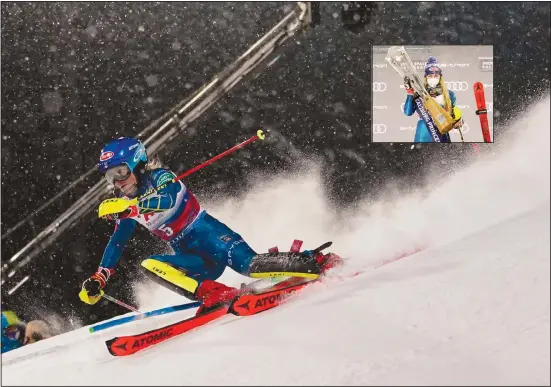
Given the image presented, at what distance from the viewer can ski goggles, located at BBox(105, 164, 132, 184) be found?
4.11 metres

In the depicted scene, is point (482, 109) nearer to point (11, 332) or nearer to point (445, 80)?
point (445, 80)

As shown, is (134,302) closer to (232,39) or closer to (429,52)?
(232,39)

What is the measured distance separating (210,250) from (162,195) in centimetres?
47

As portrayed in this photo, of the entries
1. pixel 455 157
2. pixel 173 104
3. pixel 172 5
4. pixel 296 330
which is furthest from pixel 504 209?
pixel 172 5

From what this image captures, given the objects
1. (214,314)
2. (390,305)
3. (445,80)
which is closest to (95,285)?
(214,314)

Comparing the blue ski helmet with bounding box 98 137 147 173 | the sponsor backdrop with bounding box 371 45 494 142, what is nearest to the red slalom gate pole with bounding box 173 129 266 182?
the blue ski helmet with bounding box 98 137 147 173

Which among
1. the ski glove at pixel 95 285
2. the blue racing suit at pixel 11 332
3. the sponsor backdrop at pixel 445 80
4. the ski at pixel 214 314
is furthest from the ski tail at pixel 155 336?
the sponsor backdrop at pixel 445 80

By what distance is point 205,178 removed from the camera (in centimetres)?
441

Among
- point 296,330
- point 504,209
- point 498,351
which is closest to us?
point 498,351

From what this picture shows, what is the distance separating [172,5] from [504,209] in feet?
8.33

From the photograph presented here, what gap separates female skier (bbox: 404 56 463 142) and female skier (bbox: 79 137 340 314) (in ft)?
3.43

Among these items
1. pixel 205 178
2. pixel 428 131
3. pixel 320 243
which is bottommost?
pixel 320 243

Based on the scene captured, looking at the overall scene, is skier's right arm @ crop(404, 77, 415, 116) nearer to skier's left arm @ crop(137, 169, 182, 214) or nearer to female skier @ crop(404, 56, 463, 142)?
female skier @ crop(404, 56, 463, 142)

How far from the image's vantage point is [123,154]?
4.15 m
